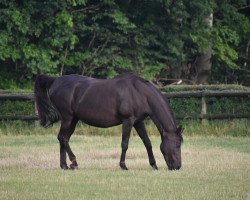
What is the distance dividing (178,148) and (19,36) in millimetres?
14453

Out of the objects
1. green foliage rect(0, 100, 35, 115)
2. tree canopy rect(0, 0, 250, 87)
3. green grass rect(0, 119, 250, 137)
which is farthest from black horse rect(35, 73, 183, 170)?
tree canopy rect(0, 0, 250, 87)

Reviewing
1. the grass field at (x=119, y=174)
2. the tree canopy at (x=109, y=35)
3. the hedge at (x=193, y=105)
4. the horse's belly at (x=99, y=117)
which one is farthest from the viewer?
the tree canopy at (x=109, y=35)

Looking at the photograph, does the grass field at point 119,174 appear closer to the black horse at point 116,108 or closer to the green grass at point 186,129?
the black horse at point 116,108

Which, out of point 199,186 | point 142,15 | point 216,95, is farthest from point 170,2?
point 199,186

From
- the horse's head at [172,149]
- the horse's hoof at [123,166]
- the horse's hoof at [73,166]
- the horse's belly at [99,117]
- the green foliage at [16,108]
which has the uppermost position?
the horse's belly at [99,117]

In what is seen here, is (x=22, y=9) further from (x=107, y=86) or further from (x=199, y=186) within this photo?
(x=199, y=186)

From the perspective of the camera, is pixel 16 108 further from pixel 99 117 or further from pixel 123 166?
pixel 123 166

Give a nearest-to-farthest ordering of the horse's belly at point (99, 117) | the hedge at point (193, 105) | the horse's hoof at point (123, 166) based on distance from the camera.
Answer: the horse's hoof at point (123, 166) → the horse's belly at point (99, 117) → the hedge at point (193, 105)

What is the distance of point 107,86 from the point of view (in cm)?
1559

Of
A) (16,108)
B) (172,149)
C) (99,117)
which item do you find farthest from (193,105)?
(172,149)

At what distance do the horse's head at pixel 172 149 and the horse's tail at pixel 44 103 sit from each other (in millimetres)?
2403

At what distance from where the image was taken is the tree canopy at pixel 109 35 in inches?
1110

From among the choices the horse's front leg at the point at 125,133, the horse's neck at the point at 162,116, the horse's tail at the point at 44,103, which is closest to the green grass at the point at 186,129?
the horse's tail at the point at 44,103

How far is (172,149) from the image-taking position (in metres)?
15.0
